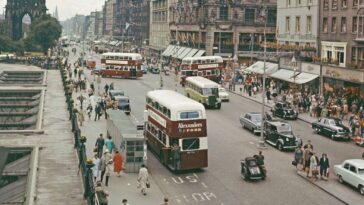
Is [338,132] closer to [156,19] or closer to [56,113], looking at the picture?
[56,113]

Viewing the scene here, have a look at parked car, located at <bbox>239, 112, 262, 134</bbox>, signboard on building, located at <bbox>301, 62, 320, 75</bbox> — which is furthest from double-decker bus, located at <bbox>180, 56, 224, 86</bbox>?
parked car, located at <bbox>239, 112, 262, 134</bbox>

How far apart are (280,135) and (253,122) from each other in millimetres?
5708

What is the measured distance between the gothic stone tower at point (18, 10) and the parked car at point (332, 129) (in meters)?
134

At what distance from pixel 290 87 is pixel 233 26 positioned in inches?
1600

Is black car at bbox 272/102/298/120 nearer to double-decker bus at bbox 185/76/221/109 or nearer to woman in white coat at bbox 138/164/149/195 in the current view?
double-decker bus at bbox 185/76/221/109

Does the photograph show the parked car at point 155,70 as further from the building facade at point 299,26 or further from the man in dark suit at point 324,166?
the man in dark suit at point 324,166

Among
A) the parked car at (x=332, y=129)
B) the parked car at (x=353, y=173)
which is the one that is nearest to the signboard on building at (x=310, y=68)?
the parked car at (x=332, y=129)

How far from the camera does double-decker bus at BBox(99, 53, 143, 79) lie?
285 ft

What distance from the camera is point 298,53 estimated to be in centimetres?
6944

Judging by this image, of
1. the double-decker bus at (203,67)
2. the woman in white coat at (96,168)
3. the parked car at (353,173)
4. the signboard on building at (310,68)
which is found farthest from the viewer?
the double-decker bus at (203,67)

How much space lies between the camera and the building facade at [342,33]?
193 feet

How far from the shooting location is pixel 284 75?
7019 centimetres

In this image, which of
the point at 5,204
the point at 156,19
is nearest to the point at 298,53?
the point at 5,204

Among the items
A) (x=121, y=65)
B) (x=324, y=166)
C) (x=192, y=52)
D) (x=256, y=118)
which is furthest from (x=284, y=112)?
(x=192, y=52)
